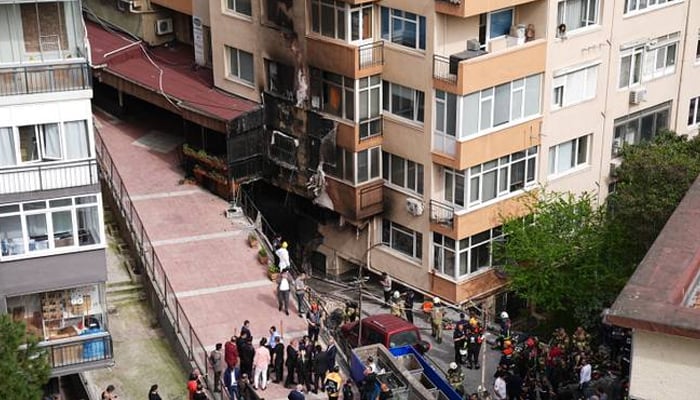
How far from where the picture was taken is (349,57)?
136 ft

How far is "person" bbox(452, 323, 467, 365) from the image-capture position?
1522 inches

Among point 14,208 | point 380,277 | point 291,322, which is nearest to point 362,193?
point 380,277

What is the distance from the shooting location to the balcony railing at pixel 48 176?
3272cm

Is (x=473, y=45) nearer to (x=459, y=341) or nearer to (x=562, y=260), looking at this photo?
(x=562, y=260)

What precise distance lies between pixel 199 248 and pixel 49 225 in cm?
971

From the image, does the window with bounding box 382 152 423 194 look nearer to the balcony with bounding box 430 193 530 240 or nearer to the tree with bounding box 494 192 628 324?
the balcony with bounding box 430 193 530 240

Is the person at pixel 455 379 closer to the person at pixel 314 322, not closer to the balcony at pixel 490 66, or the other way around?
the person at pixel 314 322

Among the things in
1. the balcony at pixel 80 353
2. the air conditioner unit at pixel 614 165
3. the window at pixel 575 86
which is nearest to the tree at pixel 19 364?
the balcony at pixel 80 353

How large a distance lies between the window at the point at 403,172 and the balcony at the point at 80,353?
13.2 m

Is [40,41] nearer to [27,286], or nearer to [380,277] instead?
[27,286]

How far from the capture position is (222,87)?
48219mm

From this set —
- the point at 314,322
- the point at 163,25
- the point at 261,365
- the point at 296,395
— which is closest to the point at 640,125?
the point at 314,322

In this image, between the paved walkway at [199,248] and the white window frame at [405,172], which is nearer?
the paved walkway at [199,248]

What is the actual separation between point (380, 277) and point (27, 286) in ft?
52.5
